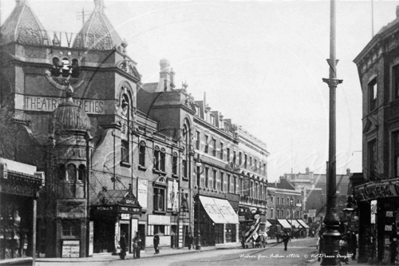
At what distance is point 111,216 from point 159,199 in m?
7.84

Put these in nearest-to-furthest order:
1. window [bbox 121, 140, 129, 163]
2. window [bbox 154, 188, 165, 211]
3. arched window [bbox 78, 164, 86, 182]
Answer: arched window [bbox 78, 164, 86, 182] < window [bbox 121, 140, 129, 163] < window [bbox 154, 188, 165, 211]

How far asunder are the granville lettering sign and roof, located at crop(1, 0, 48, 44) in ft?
53.4

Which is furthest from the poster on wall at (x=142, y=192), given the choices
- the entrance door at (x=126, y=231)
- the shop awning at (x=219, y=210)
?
the shop awning at (x=219, y=210)

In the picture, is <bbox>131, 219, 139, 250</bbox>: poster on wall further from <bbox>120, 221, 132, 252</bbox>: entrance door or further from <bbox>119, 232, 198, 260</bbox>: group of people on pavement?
<bbox>119, 232, 198, 260</bbox>: group of people on pavement

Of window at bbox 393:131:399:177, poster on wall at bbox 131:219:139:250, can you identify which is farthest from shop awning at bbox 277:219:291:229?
window at bbox 393:131:399:177

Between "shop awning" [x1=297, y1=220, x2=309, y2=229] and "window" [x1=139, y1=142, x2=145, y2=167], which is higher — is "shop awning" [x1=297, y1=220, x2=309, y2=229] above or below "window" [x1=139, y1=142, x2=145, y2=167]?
below

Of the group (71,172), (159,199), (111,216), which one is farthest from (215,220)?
(71,172)

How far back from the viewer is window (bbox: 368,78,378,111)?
26.2 m

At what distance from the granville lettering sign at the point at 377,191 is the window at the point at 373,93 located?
3964mm

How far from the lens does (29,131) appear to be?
1024 inches

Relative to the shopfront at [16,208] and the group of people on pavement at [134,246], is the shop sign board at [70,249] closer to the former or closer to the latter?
the group of people on pavement at [134,246]

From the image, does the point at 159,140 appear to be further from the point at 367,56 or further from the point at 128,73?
the point at 367,56

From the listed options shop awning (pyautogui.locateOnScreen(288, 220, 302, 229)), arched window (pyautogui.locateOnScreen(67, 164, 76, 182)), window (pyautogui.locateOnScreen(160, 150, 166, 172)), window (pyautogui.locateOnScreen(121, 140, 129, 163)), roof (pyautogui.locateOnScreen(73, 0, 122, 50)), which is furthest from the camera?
shop awning (pyautogui.locateOnScreen(288, 220, 302, 229))

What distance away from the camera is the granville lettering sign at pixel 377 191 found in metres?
22.0
